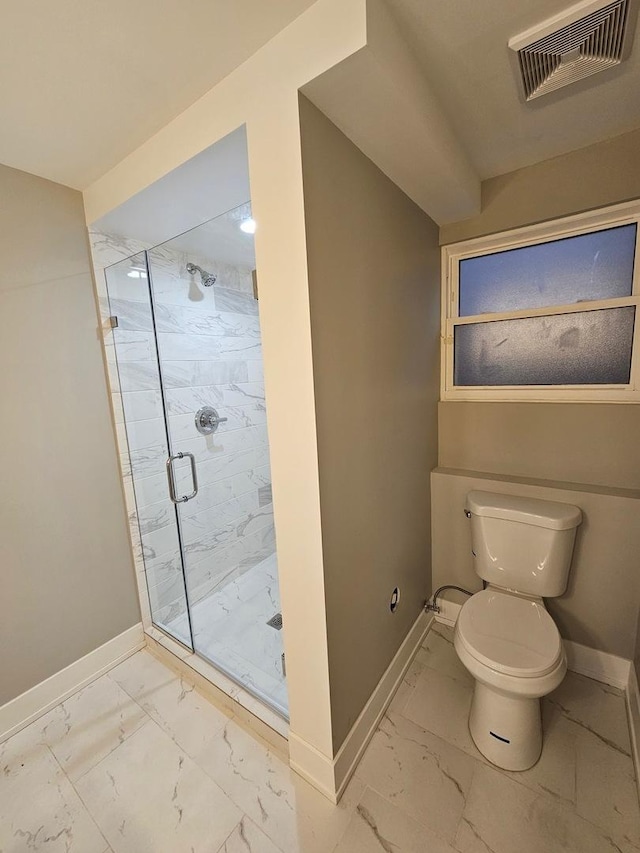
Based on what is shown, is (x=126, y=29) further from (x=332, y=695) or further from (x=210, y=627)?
(x=210, y=627)

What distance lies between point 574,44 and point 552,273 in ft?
2.91

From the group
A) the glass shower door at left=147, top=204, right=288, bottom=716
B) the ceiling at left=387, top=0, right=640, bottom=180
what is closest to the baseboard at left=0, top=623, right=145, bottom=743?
the glass shower door at left=147, top=204, right=288, bottom=716

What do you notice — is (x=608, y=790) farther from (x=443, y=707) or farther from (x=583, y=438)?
(x=583, y=438)

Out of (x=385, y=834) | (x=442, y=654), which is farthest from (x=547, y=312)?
(x=385, y=834)

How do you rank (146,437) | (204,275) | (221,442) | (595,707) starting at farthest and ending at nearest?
1. (221,442)
2. (204,275)
3. (146,437)
4. (595,707)

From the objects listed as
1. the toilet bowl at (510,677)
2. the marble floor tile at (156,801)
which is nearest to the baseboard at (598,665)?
the toilet bowl at (510,677)

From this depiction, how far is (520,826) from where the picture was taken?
1.15 m

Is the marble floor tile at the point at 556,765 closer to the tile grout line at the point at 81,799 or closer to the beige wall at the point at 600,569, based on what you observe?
the beige wall at the point at 600,569

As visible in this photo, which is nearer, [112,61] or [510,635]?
[112,61]

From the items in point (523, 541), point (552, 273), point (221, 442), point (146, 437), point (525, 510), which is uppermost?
point (552, 273)

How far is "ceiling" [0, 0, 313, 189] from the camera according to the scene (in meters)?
0.87

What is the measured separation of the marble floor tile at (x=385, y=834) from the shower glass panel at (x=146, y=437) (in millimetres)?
1114

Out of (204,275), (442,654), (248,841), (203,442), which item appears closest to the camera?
(248,841)

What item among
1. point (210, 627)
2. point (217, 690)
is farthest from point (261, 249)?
point (210, 627)
